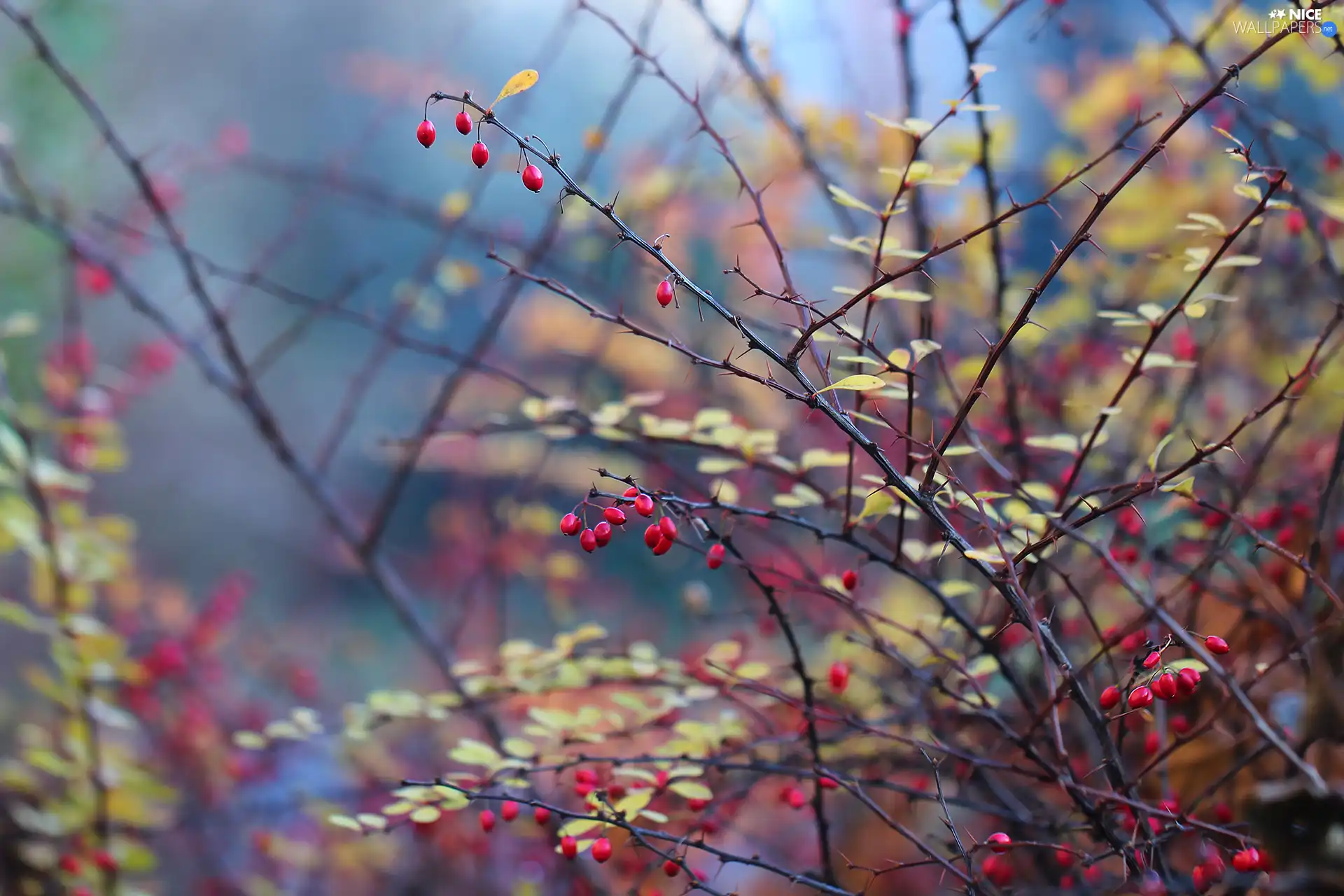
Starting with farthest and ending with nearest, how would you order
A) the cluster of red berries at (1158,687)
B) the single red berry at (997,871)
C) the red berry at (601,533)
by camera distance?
the single red berry at (997,871) → the red berry at (601,533) → the cluster of red berries at (1158,687)

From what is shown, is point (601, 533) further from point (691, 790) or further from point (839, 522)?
point (839, 522)

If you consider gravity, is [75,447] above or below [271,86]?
below

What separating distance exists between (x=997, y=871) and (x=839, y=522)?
1.06 metres

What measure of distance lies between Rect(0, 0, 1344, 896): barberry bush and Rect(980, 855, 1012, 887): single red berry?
0.01 m

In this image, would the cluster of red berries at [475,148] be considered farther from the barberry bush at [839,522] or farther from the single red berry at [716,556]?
the single red berry at [716,556]

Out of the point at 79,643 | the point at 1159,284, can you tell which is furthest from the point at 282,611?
the point at 1159,284

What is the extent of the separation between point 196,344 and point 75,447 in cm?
64

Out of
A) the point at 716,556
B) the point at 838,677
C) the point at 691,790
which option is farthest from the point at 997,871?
the point at 716,556

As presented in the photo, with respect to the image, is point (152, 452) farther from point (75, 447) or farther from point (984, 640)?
point (984, 640)

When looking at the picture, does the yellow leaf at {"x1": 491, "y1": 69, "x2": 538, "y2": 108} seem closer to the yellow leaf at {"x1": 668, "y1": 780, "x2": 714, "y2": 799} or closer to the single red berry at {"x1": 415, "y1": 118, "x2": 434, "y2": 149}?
the single red berry at {"x1": 415, "y1": 118, "x2": 434, "y2": 149}

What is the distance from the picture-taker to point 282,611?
5562 millimetres

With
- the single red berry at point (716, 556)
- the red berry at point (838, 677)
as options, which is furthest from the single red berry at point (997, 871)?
the single red berry at point (716, 556)

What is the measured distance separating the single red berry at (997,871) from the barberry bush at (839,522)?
0.01 meters

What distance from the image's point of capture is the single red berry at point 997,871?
119cm
